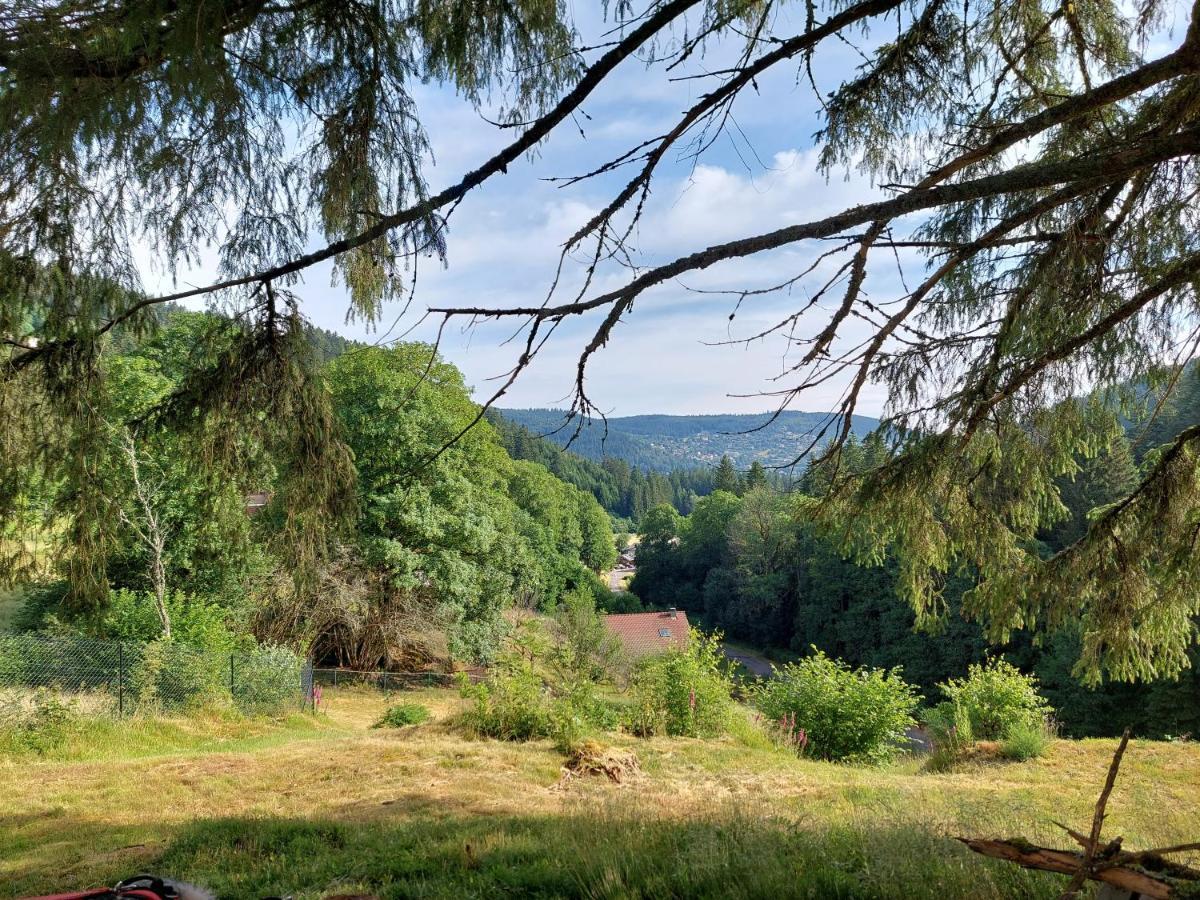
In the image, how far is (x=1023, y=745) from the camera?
8.99m

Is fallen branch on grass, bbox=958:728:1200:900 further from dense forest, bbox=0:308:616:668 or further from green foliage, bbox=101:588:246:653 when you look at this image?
green foliage, bbox=101:588:246:653

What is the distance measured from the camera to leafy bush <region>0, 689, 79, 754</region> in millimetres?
8281

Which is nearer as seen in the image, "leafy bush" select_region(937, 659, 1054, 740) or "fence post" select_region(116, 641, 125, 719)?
"leafy bush" select_region(937, 659, 1054, 740)

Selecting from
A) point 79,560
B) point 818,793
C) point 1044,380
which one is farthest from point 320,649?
point 1044,380

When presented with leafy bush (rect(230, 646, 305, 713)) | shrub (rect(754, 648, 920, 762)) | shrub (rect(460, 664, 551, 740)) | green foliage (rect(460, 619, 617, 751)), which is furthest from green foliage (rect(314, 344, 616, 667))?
shrub (rect(754, 648, 920, 762))

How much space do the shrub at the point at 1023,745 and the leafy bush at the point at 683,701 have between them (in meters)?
3.55

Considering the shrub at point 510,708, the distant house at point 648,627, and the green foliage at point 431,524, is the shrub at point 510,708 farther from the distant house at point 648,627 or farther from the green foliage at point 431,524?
the distant house at point 648,627

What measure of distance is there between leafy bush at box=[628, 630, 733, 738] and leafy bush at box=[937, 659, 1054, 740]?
3.86 m

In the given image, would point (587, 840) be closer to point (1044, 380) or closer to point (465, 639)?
point (1044, 380)

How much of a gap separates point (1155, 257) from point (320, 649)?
22.3 metres

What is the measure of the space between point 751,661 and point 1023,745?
127 ft

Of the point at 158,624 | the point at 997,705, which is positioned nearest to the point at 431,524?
the point at 158,624

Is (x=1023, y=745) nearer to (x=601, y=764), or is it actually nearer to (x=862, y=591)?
(x=601, y=764)

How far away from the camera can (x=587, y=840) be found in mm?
3900
